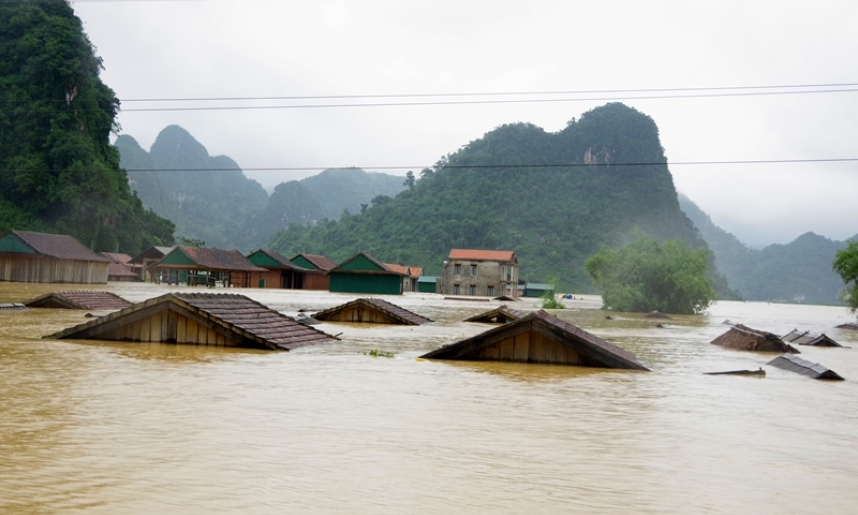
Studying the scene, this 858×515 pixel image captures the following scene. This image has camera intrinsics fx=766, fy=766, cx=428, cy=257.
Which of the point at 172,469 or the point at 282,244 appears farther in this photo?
the point at 282,244

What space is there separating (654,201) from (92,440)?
14044 centimetres

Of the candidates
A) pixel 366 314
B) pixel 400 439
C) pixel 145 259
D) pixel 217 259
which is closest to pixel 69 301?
pixel 366 314

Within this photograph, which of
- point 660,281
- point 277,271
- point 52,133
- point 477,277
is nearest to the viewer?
point 660,281

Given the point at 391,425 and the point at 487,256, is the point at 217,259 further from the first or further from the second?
the point at 391,425

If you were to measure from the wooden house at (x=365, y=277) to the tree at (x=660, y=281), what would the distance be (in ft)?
75.2

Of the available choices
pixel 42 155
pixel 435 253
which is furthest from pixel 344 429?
pixel 435 253

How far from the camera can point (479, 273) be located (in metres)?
84.4

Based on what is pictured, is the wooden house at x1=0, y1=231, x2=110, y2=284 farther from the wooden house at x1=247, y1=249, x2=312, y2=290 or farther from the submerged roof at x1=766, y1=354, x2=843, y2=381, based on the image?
the submerged roof at x1=766, y1=354, x2=843, y2=381

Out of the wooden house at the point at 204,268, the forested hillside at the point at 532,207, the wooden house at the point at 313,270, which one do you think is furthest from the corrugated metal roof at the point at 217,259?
the forested hillside at the point at 532,207

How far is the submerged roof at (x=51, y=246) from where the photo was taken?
49.9 meters

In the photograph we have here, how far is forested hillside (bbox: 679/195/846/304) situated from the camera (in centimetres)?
16225

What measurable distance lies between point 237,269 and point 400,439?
217ft

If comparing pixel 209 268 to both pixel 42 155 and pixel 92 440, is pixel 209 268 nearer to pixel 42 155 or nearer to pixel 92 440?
pixel 42 155

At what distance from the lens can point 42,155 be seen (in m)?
72.3
